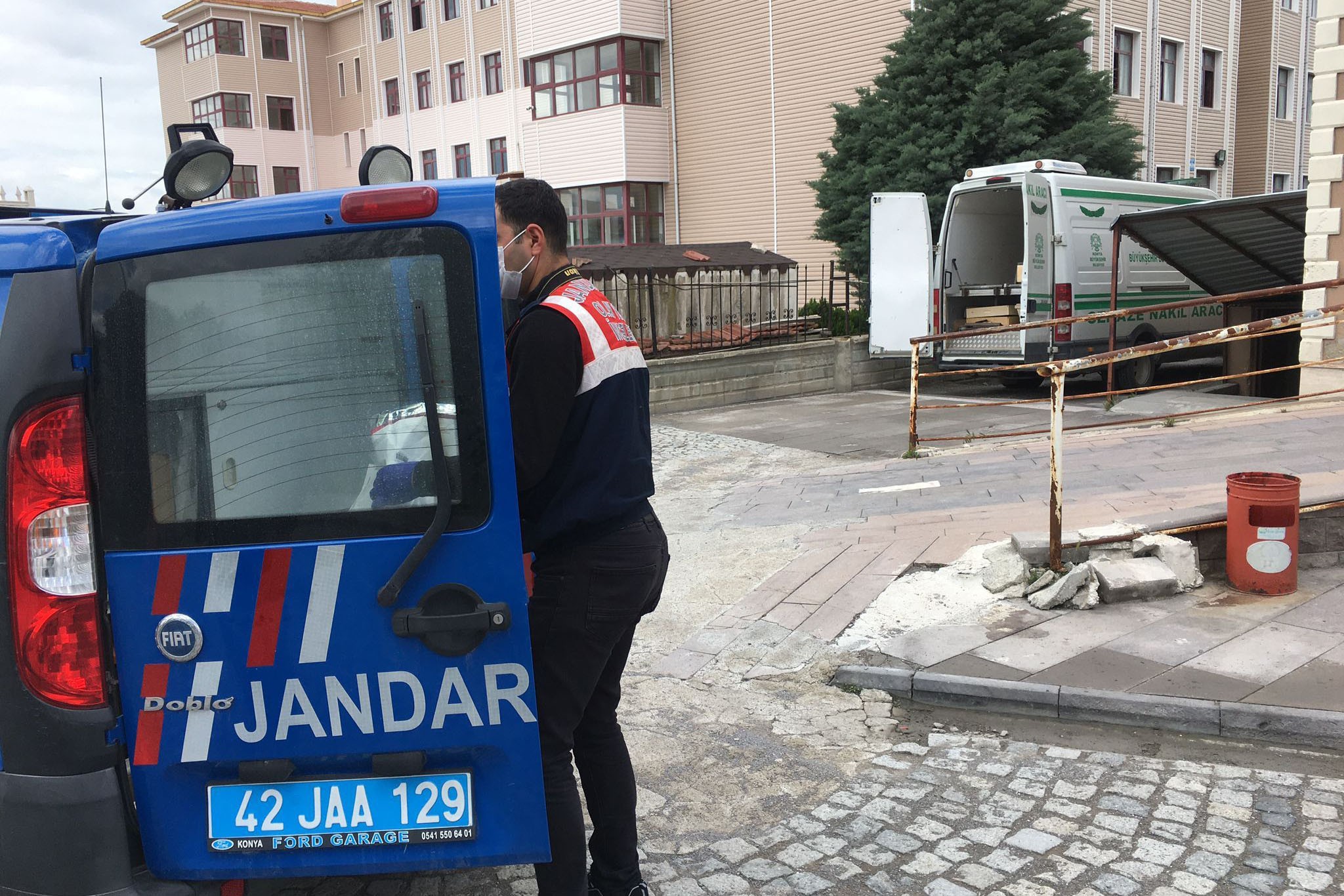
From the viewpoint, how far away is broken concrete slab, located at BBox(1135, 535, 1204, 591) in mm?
5496

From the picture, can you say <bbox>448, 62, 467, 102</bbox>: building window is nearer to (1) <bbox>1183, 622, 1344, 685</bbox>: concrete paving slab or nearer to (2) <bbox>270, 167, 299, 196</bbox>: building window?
(2) <bbox>270, 167, 299, 196</bbox>: building window

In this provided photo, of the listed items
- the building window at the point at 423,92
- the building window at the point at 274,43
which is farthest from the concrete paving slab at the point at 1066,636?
the building window at the point at 274,43

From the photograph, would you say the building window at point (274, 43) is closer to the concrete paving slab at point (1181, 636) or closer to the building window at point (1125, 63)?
the building window at point (1125, 63)

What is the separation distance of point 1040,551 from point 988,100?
13073mm

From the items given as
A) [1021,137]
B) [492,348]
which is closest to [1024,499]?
[492,348]

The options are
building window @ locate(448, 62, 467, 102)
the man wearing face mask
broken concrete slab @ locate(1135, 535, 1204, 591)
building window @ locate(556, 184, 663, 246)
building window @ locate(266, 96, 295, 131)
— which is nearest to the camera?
the man wearing face mask

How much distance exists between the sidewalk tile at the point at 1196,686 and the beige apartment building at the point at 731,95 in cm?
1436

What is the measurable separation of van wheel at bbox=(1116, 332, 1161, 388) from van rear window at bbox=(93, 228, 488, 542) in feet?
41.8

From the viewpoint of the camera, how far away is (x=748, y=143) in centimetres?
2577

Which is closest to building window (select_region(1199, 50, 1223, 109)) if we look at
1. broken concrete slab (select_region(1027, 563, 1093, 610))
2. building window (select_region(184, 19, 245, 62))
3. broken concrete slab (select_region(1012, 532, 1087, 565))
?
broken concrete slab (select_region(1012, 532, 1087, 565))

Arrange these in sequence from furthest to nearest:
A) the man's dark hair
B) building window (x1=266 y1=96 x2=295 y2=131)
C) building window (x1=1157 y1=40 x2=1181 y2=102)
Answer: building window (x1=266 y1=96 x2=295 y2=131) < building window (x1=1157 y1=40 x2=1181 y2=102) < the man's dark hair

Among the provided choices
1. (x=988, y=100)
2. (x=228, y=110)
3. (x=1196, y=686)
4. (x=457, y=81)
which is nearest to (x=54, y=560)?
(x=1196, y=686)

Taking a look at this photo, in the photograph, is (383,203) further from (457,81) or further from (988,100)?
(457,81)

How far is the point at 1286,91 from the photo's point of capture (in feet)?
89.2
